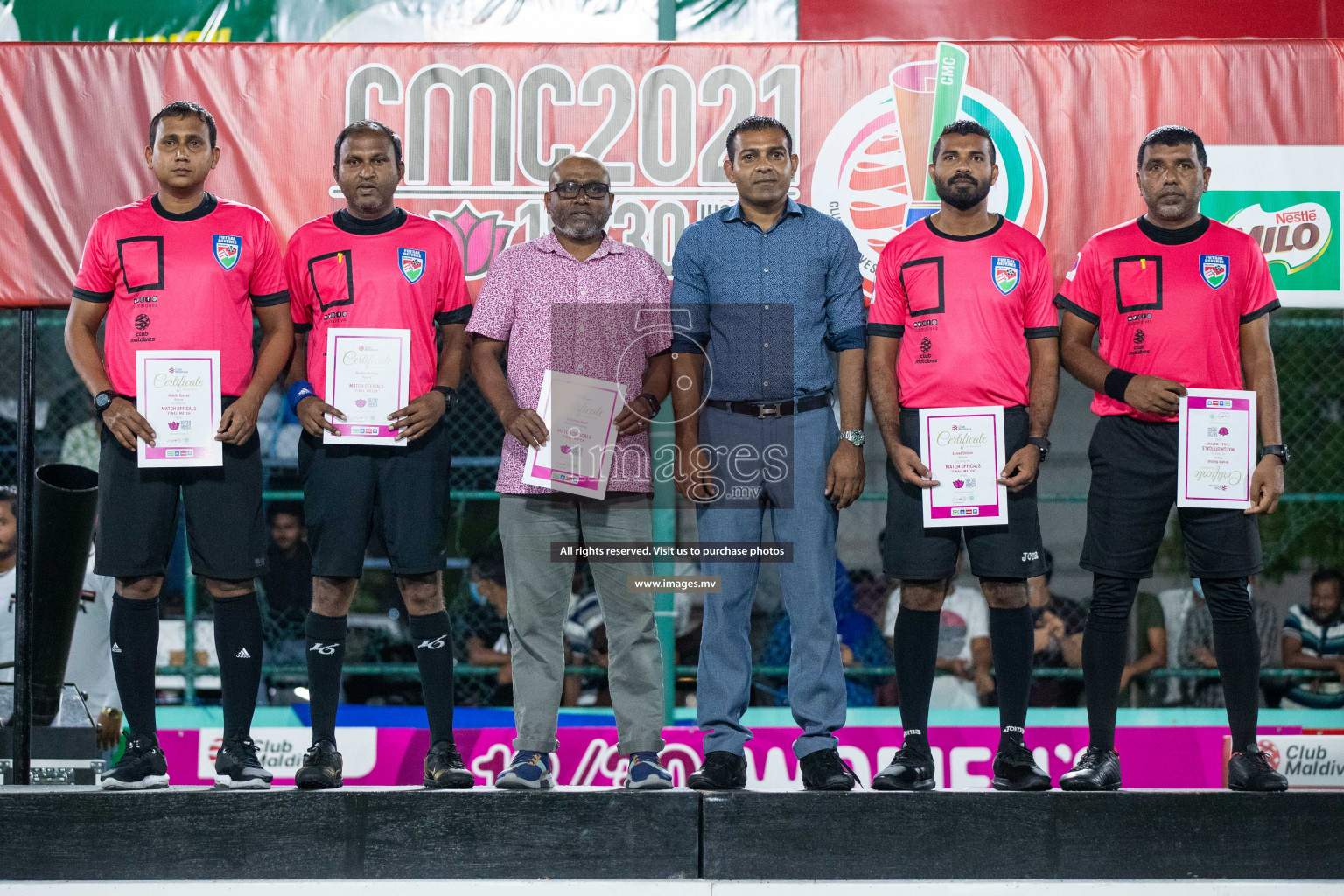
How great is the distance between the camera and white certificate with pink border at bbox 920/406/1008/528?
3.56 m

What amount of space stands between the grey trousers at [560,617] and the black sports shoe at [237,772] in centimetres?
76

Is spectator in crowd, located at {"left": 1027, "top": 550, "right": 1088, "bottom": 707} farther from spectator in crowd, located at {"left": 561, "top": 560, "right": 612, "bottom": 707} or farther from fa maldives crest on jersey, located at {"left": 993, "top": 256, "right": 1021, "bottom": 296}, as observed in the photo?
fa maldives crest on jersey, located at {"left": 993, "top": 256, "right": 1021, "bottom": 296}

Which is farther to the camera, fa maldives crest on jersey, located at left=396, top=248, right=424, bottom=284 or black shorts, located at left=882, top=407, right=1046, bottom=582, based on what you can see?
fa maldives crest on jersey, located at left=396, top=248, right=424, bottom=284

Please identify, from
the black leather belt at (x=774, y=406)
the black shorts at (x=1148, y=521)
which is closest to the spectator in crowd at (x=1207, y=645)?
the black shorts at (x=1148, y=521)

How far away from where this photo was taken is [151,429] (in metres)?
3.59

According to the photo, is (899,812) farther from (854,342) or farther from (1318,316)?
(1318,316)

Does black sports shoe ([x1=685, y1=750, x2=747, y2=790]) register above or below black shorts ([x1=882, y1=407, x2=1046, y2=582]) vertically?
below

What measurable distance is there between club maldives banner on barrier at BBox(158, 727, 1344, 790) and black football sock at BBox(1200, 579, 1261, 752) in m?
2.05

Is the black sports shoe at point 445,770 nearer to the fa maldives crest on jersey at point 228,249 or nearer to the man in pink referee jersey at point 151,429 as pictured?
the man in pink referee jersey at point 151,429

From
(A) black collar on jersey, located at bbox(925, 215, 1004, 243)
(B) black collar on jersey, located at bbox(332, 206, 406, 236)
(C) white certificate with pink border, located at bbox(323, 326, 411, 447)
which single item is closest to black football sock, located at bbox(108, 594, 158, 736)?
(C) white certificate with pink border, located at bbox(323, 326, 411, 447)

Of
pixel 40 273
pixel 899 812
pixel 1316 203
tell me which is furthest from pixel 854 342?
pixel 40 273

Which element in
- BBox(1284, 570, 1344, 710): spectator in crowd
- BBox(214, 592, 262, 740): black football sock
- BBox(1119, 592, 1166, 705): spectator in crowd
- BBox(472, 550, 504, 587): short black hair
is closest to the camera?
BBox(214, 592, 262, 740): black football sock

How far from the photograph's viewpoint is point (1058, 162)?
193 inches

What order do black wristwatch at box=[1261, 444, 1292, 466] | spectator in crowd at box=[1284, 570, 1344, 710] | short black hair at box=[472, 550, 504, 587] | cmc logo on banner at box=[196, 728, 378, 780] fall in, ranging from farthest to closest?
1. short black hair at box=[472, 550, 504, 587]
2. spectator in crowd at box=[1284, 570, 1344, 710]
3. cmc logo on banner at box=[196, 728, 378, 780]
4. black wristwatch at box=[1261, 444, 1292, 466]
